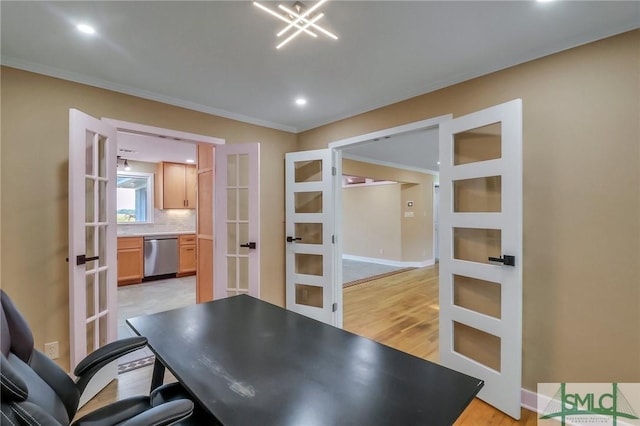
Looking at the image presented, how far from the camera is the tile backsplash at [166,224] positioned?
5.88 meters

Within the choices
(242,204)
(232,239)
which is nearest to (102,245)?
(232,239)

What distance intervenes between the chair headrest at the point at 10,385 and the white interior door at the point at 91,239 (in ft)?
5.09

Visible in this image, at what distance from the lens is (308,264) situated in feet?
11.9

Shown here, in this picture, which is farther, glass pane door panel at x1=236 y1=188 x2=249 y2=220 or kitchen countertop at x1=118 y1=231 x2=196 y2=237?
kitchen countertop at x1=118 y1=231 x2=196 y2=237

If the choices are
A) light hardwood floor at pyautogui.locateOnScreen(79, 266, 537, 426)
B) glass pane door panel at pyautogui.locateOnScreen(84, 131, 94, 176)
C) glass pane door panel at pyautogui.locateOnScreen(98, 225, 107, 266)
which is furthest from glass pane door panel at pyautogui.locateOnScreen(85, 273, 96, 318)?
glass pane door panel at pyautogui.locateOnScreen(84, 131, 94, 176)

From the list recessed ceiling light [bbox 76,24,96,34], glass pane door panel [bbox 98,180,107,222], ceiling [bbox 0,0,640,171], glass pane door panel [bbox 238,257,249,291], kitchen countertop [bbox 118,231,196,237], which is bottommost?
glass pane door panel [bbox 238,257,249,291]

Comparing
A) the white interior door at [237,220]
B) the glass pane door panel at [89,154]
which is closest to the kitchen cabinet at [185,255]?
the white interior door at [237,220]

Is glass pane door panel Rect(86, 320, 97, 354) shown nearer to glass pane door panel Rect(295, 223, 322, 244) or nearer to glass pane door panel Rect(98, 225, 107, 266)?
glass pane door panel Rect(98, 225, 107, 266)

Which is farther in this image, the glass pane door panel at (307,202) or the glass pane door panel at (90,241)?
the glass pane door panel at (307,202)

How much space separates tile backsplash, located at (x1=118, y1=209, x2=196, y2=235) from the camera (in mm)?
5875

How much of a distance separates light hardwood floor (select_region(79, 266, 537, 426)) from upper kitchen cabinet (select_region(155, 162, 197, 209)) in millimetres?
4010

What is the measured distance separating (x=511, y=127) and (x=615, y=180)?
0.66 meters

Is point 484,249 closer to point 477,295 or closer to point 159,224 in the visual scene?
point 477,295

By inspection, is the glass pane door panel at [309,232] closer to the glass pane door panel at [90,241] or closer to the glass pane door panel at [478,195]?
the glass pane door panel at [478,195]
